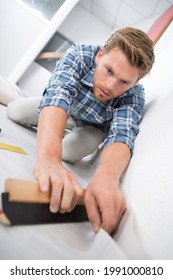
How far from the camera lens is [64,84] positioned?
90 centimetres

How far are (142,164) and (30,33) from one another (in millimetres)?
3243

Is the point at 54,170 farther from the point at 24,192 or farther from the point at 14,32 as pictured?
the point at 14,32

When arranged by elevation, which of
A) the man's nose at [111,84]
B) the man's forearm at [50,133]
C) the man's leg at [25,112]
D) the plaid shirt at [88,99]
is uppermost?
the man's nose at [111,84]

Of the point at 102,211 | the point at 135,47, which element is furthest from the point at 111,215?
the point at 135,47

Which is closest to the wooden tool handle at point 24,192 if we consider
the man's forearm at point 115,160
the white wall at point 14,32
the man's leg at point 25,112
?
the man's forearm at point 115,160

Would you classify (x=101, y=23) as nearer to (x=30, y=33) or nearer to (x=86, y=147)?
(x=30, y=33)

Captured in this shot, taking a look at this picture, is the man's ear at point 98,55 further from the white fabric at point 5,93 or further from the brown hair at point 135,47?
the white fabric at point 5,93

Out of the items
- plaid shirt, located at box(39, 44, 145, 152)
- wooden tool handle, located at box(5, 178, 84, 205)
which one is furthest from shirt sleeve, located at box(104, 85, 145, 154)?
wooden tool handle, located at box(5, 178, 84, 205)

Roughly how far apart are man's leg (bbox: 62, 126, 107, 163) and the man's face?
32 centimetres

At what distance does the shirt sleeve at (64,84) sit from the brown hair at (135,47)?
16 cm

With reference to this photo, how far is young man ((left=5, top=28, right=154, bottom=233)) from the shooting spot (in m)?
0.51

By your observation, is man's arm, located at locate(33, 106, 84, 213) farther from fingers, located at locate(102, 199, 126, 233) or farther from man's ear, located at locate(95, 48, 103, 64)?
man's ear, located at locate(95, 48, 103, 64)

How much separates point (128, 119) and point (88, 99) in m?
0.24

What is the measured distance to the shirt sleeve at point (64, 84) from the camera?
2.69 ft
